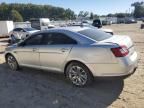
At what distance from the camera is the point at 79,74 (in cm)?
590

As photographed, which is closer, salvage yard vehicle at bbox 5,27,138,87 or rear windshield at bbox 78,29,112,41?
Answer: salvage yard vehicle at bbox 5,27,138,87

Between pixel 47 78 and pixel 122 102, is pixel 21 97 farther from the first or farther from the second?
pixel 122 102

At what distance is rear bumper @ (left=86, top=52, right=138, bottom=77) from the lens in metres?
5.24

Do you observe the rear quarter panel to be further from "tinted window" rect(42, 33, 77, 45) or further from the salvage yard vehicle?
"tinted window" rect(42, 33, 77, 45)

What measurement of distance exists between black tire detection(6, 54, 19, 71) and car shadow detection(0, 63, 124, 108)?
747mm

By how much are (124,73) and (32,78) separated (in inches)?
119

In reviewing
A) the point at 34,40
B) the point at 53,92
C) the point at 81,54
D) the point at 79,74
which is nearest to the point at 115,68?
the point at 81,54

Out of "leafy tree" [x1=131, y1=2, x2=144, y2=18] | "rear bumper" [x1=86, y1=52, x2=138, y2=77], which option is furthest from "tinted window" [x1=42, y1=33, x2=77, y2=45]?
"leafy tree" [x1=131, y1=2, x2=144, y2=18]

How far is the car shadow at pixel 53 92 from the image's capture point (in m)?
5.02

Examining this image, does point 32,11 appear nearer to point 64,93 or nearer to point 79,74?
point 79,74

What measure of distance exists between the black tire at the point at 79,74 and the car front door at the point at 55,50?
307 millimetres

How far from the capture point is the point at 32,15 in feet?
365

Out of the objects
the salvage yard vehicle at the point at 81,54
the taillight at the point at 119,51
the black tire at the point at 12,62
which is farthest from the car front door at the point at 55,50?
the black tire at the point at 12,62

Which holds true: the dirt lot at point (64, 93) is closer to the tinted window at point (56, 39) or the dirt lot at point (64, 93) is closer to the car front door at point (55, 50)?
the car front door at point (55, 50)
